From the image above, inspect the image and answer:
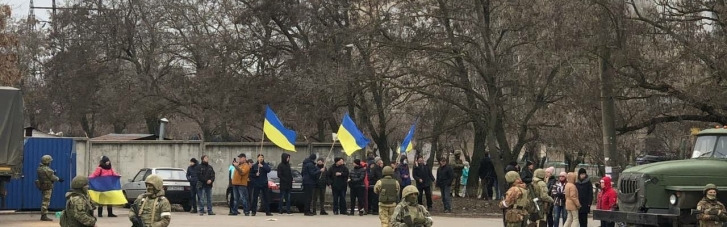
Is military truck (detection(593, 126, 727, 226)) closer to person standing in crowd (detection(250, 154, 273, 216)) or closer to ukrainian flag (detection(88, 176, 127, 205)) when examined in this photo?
person standing in crowd (detection(250, 154, 273, 216))

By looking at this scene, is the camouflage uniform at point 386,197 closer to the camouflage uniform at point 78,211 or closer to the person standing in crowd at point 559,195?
the person standing in crowd at point 559,195

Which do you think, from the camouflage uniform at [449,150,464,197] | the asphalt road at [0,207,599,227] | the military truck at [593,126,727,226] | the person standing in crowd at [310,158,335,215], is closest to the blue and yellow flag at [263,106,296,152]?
the person standing in crowd at [310,158,335,215]

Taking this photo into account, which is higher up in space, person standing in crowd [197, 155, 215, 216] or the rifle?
person standing in crowd [197, 155, 215, 216]

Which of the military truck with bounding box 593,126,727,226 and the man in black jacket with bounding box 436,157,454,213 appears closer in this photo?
the military truck with bounding box 593,126,727,226

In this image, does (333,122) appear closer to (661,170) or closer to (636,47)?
(636,47)

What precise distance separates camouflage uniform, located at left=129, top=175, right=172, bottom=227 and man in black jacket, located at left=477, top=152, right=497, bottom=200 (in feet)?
71.3

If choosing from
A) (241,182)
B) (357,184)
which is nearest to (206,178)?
(241,182)

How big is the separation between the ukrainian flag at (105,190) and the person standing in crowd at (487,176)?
1306 centimetres

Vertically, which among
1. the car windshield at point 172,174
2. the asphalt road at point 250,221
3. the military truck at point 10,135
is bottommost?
the asphalt road at point 250,221

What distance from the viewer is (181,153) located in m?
32.8

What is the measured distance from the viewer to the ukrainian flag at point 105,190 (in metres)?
25.2

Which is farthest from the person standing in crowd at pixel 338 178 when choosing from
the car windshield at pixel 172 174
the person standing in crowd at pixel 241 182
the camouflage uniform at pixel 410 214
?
the camouflage uniform at pixel 410 214

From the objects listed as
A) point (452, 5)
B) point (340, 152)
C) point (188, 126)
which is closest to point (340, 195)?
point (340, 152)

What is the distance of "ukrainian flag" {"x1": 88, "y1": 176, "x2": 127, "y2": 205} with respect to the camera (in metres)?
25.2
